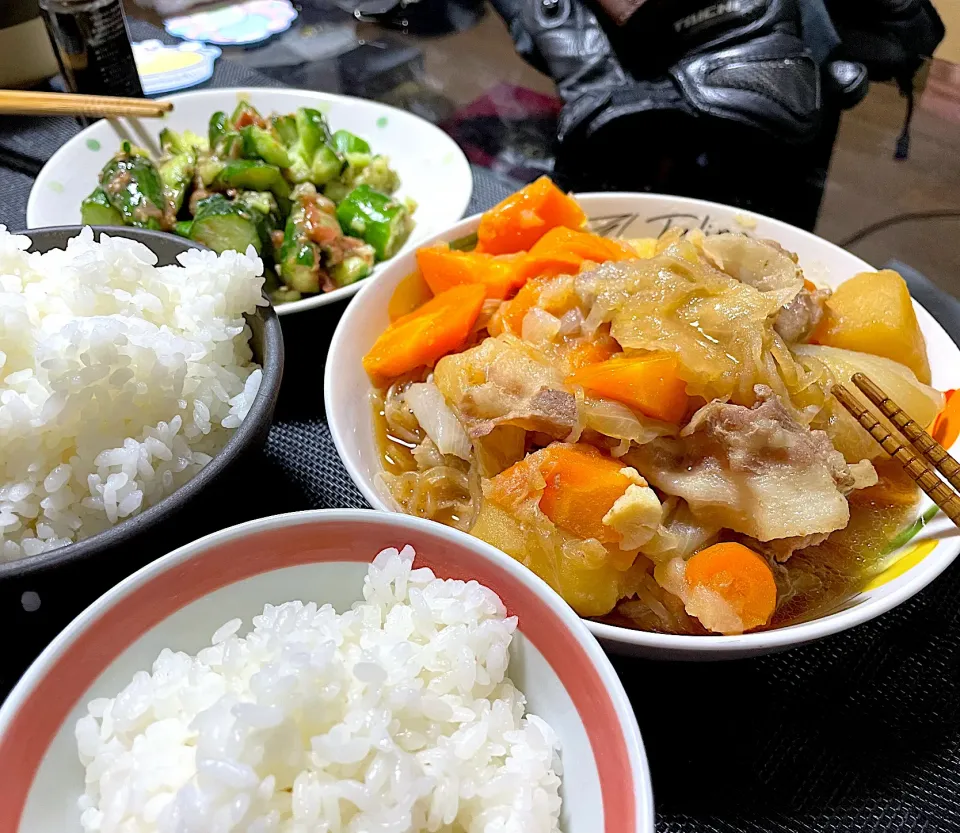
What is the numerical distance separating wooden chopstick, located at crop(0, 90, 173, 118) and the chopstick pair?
2330 mm

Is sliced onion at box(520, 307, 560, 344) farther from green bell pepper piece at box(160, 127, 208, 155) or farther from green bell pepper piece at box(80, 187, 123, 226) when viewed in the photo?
green bell pepper piece at box(160, 127, 208, 155)

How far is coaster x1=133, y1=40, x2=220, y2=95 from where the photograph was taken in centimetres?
318

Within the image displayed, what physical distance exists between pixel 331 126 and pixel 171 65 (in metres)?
1.09

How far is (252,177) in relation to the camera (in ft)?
7.24

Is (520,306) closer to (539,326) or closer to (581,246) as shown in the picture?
(539,326)

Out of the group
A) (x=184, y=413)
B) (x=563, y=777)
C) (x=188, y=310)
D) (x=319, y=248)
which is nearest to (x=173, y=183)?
(x=319, y=248)

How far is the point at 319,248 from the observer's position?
206 centimetres

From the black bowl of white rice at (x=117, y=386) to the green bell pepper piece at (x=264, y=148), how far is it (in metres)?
0.91

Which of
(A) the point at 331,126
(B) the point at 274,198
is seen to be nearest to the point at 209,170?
(B) the point at 274,198

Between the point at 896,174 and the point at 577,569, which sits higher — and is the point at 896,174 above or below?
below

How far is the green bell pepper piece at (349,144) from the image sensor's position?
2.55 m

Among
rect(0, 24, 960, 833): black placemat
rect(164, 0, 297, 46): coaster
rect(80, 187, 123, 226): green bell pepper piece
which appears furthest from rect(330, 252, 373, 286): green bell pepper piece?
rect(164, 0, 297, 46): coaster

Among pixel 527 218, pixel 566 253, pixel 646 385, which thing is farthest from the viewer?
pixel 527 218

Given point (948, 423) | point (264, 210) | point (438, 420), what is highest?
point (264, 210)
